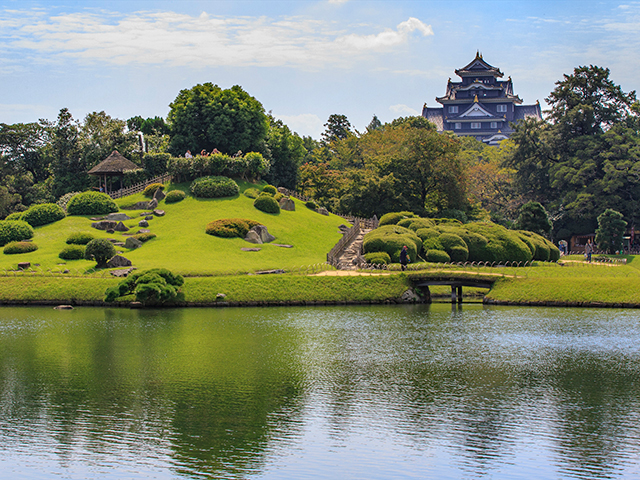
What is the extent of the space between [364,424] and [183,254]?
3446 centimetres

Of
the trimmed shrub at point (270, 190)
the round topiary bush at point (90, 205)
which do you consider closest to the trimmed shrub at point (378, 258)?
the trimmed shrub at point (270, 190)

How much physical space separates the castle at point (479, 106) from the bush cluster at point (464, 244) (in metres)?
85.2

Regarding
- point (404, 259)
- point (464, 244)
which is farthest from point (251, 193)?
point (404, 259)

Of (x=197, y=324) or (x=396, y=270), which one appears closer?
(x=197, y=324)

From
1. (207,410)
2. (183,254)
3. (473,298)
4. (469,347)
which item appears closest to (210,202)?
(183,254)

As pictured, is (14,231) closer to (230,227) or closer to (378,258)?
(230,227)

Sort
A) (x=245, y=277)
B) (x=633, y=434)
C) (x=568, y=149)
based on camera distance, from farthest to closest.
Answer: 1. (x=568, y=149)
2. (x=245, y=277)
3. (x=633, y=434)

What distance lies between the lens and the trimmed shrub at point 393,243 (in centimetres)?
4672

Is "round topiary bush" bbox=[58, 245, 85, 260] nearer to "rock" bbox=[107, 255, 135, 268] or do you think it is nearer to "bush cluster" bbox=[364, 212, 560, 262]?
"rock" bbox=[107, 255, 135, 268]

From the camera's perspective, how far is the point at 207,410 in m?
16.9

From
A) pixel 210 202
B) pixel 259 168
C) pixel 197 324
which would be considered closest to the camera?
pixel 197 324

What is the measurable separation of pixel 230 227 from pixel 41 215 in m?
17.5

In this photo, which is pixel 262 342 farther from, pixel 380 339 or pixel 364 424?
pixel 364 424

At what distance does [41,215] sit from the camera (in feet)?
182
